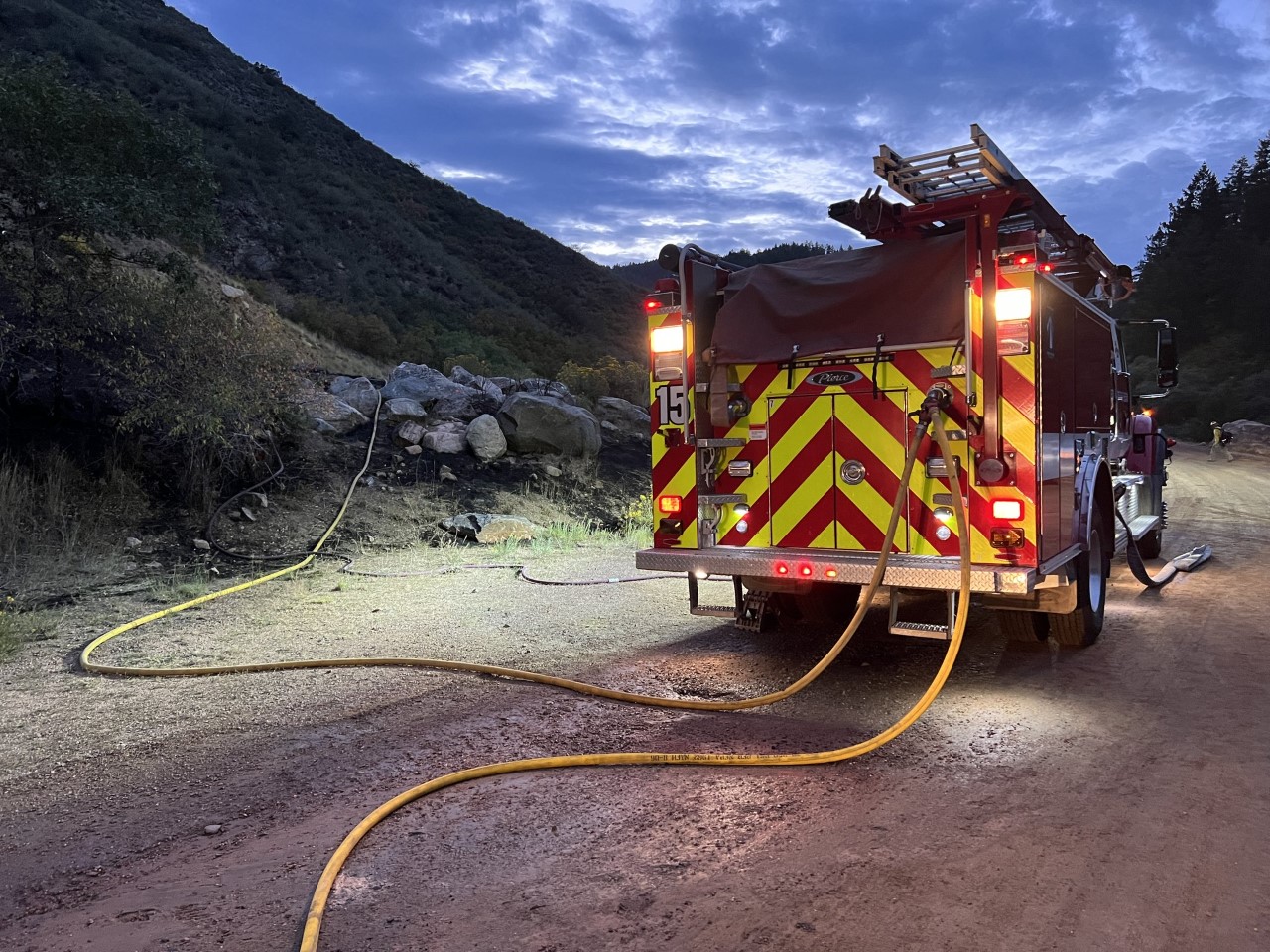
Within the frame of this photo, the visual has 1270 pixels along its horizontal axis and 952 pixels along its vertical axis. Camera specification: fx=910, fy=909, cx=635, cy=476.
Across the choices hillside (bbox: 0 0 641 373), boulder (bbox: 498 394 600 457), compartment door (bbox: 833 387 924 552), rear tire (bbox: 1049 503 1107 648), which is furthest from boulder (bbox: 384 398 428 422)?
rear tire (bbox: 1049 503 1107 648)

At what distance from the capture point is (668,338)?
248 inches

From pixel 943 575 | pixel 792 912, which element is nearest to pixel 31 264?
pixel 943 575

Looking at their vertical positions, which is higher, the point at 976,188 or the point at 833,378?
the point at 976,188

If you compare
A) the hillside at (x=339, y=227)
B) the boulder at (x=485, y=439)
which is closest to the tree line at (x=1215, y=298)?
the hillside at (x=339, y=227)

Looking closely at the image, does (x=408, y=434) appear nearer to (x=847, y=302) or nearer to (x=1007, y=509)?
(x=847, y=302)

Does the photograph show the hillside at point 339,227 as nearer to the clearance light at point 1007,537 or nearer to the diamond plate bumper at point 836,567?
the diamond plate bumper at point 836,567

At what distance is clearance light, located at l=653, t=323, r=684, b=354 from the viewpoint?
6.23 meters

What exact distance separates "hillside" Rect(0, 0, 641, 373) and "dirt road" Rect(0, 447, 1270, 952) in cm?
2029

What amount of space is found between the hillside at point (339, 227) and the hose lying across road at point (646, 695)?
63.8 feet

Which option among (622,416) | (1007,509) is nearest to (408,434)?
(622,416)

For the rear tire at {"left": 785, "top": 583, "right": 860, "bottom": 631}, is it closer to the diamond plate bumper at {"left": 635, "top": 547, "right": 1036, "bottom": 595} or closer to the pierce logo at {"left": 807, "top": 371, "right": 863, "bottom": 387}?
the diamond plate bumper at {"left": 635, "top": 547, "right": 1036, "bottom": 595}

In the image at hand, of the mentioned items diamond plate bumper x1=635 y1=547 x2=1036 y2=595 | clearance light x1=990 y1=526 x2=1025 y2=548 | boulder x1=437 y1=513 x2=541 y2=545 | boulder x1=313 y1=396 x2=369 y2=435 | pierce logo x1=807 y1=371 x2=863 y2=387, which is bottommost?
boulder x1=437 y1=513 x2=541 y2=545

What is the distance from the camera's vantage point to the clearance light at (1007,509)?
17.1 feet

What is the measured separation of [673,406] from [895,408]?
149 centimetres
